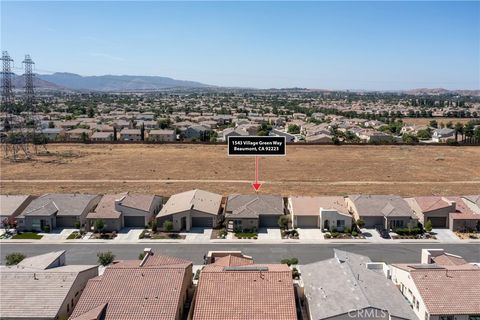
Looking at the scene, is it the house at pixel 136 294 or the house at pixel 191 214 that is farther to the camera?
the house at pixel 191 214

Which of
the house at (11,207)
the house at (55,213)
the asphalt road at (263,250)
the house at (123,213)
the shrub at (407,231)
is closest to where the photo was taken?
the asphalt road at (263,250)

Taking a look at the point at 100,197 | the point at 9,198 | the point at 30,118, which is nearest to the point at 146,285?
the point at 100,197

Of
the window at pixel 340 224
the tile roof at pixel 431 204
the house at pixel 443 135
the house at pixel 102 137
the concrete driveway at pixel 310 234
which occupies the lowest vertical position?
the concrete driveway at pixel 310 234

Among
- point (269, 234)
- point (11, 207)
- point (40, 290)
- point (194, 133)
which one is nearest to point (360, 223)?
point (269, 234)

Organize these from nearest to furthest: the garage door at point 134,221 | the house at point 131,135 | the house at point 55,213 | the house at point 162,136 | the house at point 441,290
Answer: the house at point 441,290 → the house at point 55,213 → the garage door at point 134,221 → the house at point 162,136 → the house at point 131,135

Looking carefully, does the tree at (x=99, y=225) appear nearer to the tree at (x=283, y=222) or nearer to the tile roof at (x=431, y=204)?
the tree at (x=283, y=222)

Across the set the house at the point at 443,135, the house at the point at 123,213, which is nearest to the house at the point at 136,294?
the house at the point at 123,213

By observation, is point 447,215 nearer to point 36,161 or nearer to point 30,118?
point 36,161
